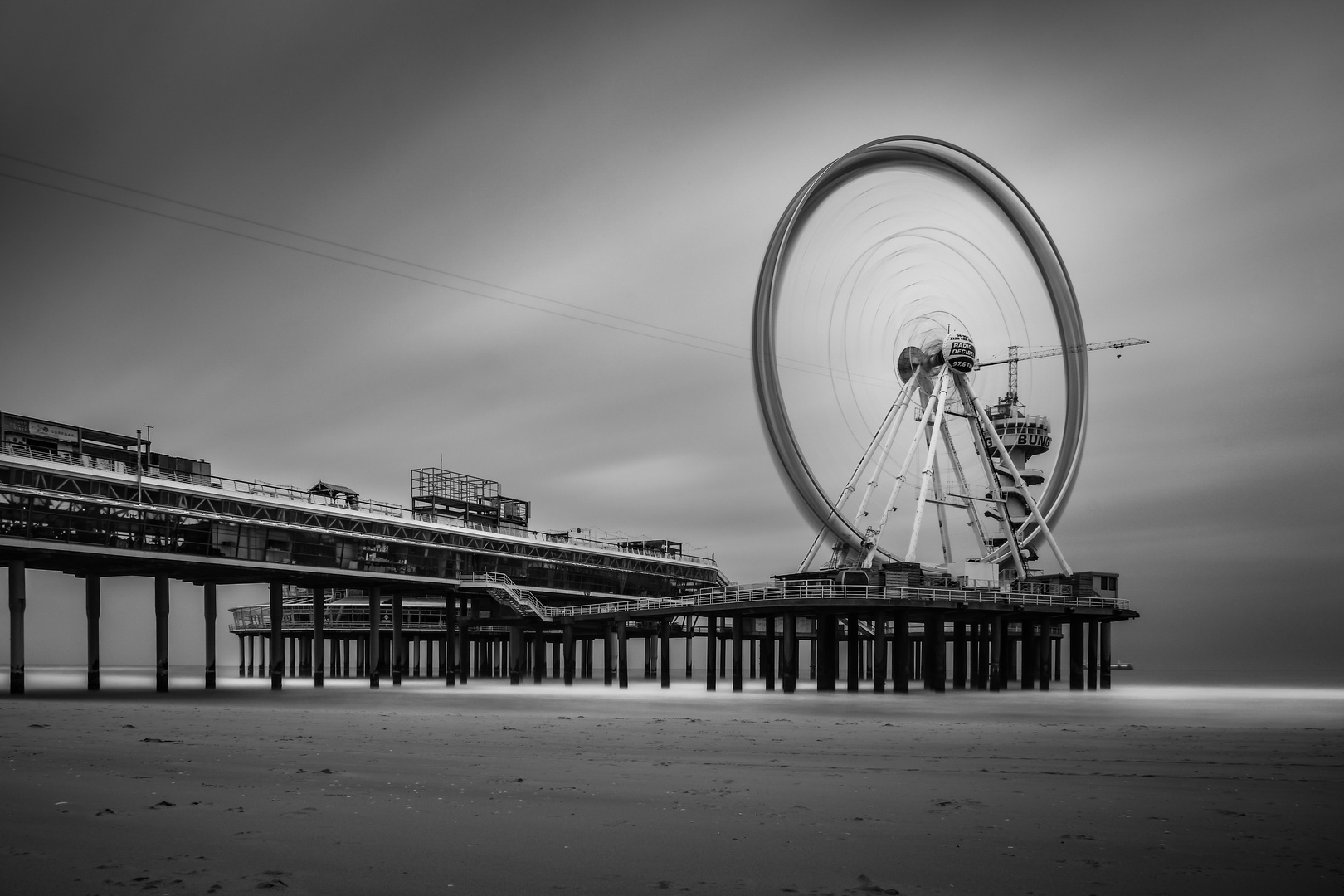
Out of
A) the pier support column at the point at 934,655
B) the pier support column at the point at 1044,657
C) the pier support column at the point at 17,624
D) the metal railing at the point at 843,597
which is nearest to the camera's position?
the pier support column at the point at 17,624

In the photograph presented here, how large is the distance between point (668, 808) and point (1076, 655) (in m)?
51.1

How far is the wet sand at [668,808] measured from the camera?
32.8ft

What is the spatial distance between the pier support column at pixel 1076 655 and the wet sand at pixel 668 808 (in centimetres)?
3157

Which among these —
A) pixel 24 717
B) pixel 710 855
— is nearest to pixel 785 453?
pixel 24 717

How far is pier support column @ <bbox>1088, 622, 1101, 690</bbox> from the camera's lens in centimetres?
5878

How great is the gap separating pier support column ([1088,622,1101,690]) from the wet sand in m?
32.8

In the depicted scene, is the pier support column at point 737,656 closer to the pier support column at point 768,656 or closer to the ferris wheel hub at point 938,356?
the pier support column at point 768,656

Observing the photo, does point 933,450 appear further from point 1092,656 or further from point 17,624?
point 17,624

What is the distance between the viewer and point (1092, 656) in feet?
197

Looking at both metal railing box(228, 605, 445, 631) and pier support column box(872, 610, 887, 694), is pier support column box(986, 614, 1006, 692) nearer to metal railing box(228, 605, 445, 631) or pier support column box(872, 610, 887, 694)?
Result: pier support column box(872, 610, 887, 694)

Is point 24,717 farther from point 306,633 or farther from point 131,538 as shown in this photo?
point 306,633

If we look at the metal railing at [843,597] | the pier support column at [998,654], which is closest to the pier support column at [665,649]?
the metal railing at [843,597]

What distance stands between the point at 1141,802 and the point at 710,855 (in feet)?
21.8

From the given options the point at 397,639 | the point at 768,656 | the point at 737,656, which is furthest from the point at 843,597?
the point at 397,639
